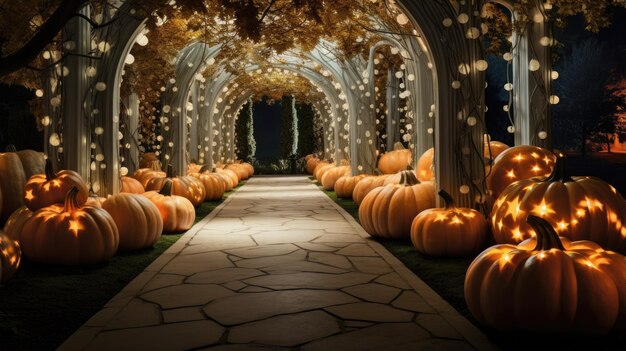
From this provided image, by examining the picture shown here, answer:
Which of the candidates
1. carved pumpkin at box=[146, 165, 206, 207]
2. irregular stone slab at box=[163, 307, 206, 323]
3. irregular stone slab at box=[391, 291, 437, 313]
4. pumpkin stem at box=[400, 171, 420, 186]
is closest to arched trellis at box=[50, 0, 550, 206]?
pumpkin stem at box=[400, 171, 420, 186]

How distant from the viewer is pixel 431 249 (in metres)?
5.80

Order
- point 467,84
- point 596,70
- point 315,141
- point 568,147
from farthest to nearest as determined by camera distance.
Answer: point 315,141 < point 568,147 < point 596,70 < point 467,84

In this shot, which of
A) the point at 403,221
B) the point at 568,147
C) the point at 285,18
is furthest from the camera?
the point at 568,147

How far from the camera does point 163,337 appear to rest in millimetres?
3510

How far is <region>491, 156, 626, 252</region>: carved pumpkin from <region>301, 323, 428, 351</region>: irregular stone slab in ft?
5.79

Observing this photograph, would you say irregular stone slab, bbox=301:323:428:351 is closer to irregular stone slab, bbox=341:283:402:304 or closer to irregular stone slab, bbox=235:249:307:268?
irregular stone slab, bbox=341:283:402:304

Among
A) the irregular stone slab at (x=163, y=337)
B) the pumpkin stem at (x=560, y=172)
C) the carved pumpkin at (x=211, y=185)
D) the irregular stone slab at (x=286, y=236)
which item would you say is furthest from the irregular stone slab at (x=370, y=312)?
the carved pumpkin at (x=211, y=185)

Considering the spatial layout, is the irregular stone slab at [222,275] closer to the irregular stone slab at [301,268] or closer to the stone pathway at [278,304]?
the stone pathway at [278,304]

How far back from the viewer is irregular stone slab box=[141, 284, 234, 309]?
4.36 meters

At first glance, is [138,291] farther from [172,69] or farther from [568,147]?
[568,147]

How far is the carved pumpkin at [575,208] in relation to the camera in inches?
187

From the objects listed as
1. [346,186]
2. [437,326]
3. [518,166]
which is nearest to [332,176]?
[346,186]

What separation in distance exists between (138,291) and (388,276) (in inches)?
81.2

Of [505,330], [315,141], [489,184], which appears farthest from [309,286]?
[315,141]
